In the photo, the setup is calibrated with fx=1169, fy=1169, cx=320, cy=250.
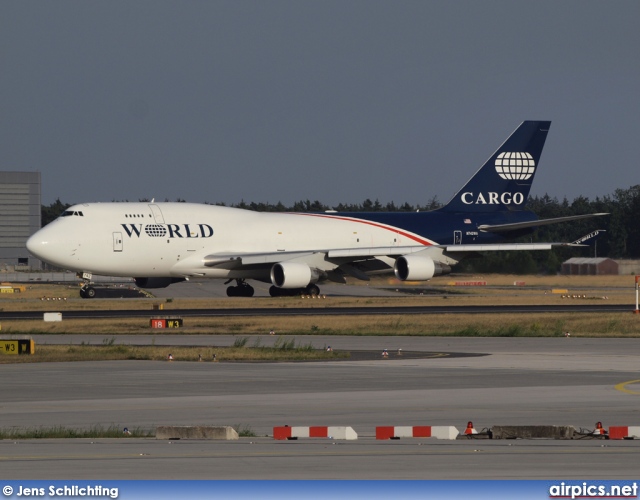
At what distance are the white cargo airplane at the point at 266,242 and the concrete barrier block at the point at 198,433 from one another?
44.7 meters

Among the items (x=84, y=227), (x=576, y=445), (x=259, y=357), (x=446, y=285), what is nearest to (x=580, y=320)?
(x=259, y=357)

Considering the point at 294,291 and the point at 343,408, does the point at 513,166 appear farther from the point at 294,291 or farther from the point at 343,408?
the point at 343,408

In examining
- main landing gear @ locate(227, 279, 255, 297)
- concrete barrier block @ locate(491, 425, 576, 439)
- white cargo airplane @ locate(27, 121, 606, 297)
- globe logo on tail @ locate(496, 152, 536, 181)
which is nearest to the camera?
concrete barrier block @ locate(491, 425, 576, 439)

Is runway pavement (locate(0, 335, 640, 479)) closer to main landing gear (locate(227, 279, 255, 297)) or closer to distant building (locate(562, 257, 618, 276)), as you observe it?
main landing gear (locate(227, 279, 255, 297))

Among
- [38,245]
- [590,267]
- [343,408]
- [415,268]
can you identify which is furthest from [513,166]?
[343,408]

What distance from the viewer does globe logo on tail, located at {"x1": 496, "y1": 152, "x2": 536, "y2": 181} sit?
2948 inches

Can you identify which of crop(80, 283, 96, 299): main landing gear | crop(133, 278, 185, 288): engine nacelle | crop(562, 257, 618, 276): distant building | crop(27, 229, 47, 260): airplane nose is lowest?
crop(80, 283, 96, 299): main landing gear

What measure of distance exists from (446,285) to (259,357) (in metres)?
56.6

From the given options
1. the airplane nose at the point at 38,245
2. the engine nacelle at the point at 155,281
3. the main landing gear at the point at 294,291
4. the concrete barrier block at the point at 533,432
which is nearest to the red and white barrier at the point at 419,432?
the concrete barrier block at the point at 533,432

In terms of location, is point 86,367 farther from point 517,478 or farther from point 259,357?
point 517,478

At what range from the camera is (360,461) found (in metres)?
13.9

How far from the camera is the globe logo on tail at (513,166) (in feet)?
246

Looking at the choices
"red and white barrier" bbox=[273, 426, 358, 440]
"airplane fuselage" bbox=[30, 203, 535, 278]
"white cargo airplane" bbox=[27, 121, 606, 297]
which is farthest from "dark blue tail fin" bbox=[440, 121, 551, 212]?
"red and white barrier" bbox=[273, 426, 358, 440]

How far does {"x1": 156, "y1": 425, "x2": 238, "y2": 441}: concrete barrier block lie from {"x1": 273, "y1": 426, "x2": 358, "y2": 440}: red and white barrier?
0.66 meters
